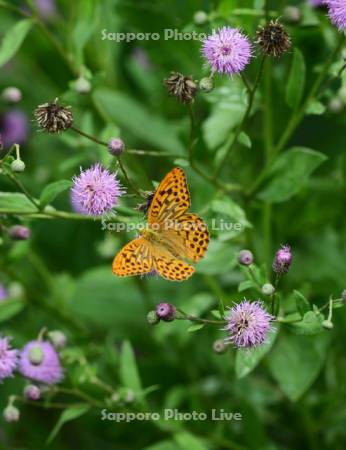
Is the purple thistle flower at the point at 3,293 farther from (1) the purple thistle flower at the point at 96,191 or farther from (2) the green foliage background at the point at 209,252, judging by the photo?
(1) the purple thistle flower at the point at 96,191

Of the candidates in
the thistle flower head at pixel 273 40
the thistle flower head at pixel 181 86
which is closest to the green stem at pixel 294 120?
the thistle flower head at pixel 273 40

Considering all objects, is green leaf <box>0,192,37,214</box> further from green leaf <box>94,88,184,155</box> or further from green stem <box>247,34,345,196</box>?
green leaf <box>94,88,184,155</box>

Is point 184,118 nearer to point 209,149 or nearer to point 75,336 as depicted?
point 209,149

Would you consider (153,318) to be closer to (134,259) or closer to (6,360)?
(134,259)

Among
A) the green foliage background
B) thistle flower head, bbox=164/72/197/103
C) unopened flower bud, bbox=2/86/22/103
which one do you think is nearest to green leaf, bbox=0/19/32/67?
the green foliage background

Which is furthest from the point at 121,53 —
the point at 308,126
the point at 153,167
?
the point at 308,126

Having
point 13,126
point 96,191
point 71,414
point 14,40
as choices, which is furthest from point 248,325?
point 13,126
